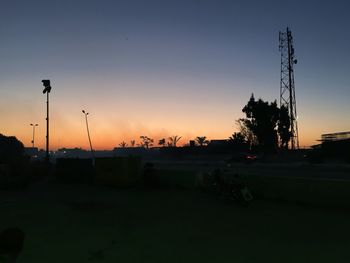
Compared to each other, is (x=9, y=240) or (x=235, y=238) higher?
(x=9, y=240)

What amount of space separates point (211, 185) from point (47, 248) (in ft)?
30.7

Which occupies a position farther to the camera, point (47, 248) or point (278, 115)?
point (278, 115)

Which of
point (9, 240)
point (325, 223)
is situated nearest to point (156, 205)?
point (325, 223)

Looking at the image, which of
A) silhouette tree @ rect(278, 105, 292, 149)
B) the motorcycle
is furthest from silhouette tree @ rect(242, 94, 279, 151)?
the motorcycle

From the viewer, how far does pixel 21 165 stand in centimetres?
3134

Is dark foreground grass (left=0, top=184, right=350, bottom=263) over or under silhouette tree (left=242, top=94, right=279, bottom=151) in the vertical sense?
under

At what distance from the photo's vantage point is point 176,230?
1184cm

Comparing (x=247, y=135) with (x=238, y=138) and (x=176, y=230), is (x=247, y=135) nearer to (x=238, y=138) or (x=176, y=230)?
(x=238, y=138)

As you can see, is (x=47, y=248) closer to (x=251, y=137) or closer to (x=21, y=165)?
(x=21, y=165)

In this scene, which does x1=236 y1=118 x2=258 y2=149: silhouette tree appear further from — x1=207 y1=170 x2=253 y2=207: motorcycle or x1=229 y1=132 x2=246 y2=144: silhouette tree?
x1=207 y1=170 x2=253 y2=207: motorcycle

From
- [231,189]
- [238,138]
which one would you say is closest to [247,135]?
[238,138]

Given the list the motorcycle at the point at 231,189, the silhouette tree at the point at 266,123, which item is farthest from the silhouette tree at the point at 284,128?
the motorcycle at the point at 231,189

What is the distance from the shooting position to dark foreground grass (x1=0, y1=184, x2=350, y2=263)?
368 inches

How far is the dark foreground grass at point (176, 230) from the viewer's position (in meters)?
9.35
